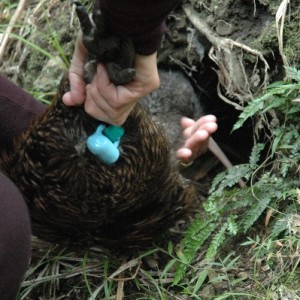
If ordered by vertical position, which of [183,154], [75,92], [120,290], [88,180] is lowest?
[120,290]

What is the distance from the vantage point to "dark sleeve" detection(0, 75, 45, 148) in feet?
9.90

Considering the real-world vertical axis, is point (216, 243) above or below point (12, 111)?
below

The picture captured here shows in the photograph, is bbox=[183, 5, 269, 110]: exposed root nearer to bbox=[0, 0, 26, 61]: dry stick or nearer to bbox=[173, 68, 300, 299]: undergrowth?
bbox=[173, 68, 300, 299]: undergrowth

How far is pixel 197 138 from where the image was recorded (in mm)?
3203

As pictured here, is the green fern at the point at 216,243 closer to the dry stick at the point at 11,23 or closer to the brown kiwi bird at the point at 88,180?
the brown kiwi bird at the point at 88,180

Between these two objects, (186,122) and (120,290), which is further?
(186,122)

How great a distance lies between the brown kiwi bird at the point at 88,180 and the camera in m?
2.84

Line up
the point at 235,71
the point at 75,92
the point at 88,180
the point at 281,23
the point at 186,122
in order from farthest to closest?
the point at 186,122, the point at 235,71, the point at 281,23, the point at 88,180, the point at 75,92

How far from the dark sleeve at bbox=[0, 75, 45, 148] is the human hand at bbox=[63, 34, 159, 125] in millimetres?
529

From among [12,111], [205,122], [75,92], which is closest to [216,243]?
[205,122]

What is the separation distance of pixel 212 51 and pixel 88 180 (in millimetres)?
982

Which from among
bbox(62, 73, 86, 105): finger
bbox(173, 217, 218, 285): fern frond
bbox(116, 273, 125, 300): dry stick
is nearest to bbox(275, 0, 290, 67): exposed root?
bbox(173, 217, 218, 285): fern frond

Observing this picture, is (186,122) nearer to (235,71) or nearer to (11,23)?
(235,71)

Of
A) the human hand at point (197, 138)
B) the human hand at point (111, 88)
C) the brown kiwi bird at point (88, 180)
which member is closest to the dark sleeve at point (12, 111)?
the brown kiwi bird at point (88, 180)
